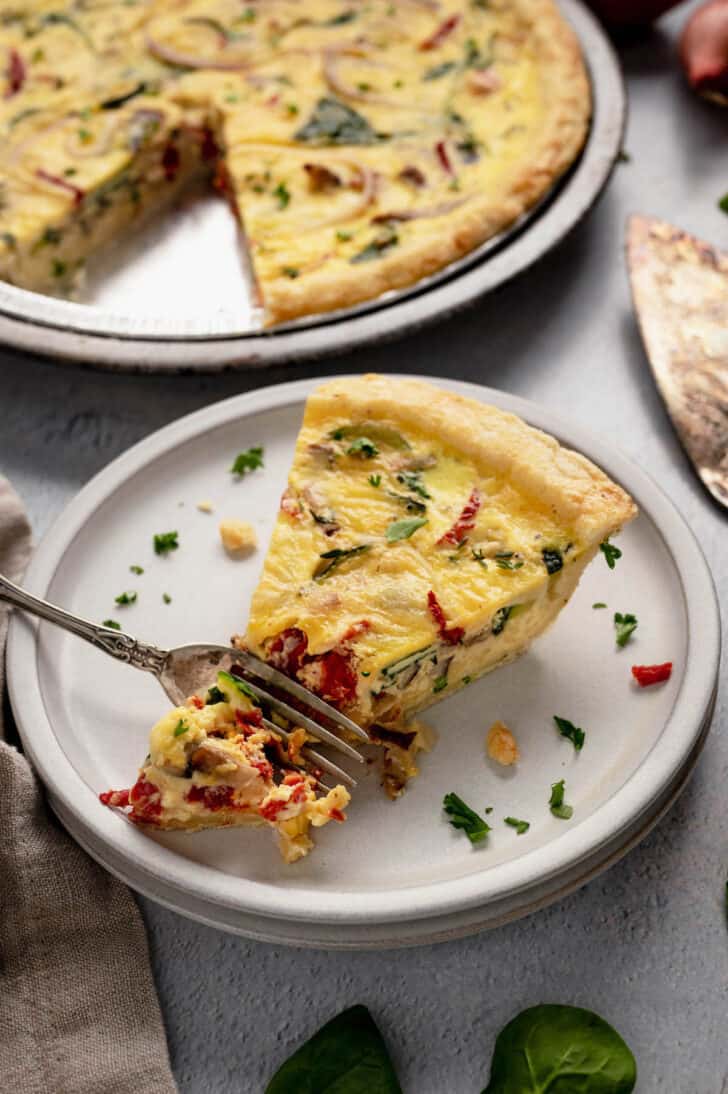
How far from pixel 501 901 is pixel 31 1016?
1205 mm

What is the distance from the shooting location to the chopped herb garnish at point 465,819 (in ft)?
10.3

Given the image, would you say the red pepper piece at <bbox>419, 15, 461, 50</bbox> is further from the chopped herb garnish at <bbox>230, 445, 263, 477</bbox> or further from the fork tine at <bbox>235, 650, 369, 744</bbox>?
the fork tine at <bbox>235, 650, 369, 744</bbox>

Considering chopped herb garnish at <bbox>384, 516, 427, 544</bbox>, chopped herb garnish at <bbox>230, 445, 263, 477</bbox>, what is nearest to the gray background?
chopped herb garnish at <bbox>230, 445, 263, 477</bbox>

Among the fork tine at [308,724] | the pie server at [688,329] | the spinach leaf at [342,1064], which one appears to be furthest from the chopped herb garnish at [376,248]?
the spinach leaf at [342,1064]

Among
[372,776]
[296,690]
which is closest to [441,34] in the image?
[296,690]

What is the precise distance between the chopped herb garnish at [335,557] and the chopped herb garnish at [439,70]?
3144 millimetres

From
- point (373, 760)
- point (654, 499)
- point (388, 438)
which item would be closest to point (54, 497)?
point (388, 438)

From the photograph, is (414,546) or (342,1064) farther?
(414,546)

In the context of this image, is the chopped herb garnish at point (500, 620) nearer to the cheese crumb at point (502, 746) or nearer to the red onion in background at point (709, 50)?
the cheese crumb at point (502, 746)

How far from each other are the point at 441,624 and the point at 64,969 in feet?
4.29

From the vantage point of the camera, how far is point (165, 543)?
3.86 m

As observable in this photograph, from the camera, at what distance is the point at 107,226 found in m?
5.64

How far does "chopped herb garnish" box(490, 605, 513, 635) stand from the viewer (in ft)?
11.0

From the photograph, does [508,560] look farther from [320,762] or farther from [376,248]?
[376,248]
